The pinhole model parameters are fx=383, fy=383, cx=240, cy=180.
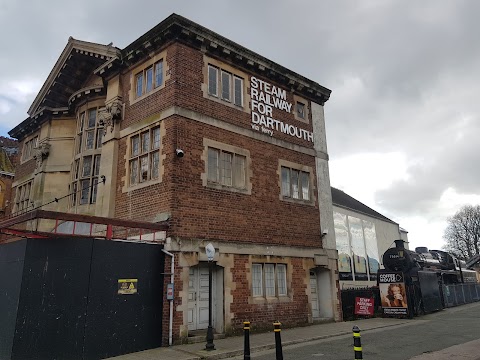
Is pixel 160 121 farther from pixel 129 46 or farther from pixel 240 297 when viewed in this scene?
pixel 240 297

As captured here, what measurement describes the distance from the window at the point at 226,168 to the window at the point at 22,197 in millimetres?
12091

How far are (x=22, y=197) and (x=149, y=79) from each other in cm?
1221

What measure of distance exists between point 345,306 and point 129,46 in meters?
15.9

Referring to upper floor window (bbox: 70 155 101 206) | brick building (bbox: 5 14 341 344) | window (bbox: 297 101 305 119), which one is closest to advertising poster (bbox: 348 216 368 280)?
brick building (bbox: 5 14 341 344)

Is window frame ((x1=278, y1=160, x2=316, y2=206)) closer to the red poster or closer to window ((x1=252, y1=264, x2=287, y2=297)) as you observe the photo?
window ((x1=252, y1=264, x2=287, y2=297))

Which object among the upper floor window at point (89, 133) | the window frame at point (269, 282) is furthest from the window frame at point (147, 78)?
the window frame at point (269, 282)

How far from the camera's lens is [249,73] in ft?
55.6

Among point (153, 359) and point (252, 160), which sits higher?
point (252, 160)

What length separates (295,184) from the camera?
17.8 metres

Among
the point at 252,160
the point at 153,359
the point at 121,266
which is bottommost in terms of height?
the point at 153,359

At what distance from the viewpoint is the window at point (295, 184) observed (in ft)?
56.7

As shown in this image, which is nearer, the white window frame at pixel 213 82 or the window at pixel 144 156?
the window at pixel 144 156

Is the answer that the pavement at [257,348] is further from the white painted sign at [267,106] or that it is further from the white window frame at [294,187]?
the white painted sign at [267,106]

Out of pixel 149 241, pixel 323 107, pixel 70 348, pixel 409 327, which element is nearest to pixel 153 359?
pixel 70 348
